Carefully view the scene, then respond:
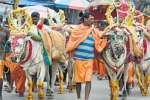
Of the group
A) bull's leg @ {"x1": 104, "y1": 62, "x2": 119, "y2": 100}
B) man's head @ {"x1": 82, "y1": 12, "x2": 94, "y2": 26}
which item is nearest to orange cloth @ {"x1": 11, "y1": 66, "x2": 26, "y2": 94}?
bull's leg @ {"x1": 104, "y1": 62, "x2": 119, "y2": 100}

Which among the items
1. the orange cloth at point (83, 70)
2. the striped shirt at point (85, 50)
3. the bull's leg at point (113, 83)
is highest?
the striped shirt at point (85, 50)

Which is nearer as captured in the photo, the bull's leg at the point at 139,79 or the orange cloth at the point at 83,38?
the orange cloth at the point at 83,38

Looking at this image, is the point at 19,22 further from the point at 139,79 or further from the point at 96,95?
the point at 139,79

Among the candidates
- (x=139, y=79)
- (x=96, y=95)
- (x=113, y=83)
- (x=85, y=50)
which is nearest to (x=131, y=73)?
(x=139, y=79)

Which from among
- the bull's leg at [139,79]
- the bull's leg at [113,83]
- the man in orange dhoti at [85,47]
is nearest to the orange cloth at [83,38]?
the man in orange dhoti at [85,47]

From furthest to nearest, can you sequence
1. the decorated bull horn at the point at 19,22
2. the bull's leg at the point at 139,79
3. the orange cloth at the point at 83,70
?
the bull's leg at the point at 139,79 → the decorated bull horn at the point at 19,22 → the orange cloth at the point at 83,70

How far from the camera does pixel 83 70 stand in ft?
36.6

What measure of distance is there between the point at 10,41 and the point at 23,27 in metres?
0.42

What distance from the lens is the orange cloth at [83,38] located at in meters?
11.2

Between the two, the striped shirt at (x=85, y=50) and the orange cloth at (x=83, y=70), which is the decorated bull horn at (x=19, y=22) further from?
the orange cloth at (x=83, y=70)

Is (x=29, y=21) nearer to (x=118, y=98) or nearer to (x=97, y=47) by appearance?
(x=97, y=47)

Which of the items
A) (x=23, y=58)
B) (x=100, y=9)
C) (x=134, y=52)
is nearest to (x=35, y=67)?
(x=23, y=58)

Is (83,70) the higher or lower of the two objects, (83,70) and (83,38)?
the lower

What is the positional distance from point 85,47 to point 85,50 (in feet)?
0.23
